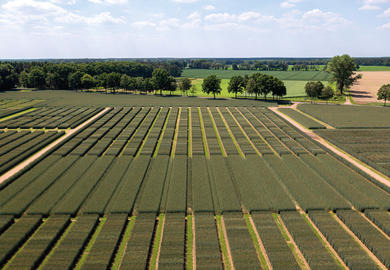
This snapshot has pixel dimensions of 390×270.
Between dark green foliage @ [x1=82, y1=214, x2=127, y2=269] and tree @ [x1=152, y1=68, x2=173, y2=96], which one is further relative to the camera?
tree @ [x1=152, y1=68, x2=173, y2=96]

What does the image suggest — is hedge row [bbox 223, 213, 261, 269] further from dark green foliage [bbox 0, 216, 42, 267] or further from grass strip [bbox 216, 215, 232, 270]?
dark green foliage [bbox 0, 216, 42, 267]

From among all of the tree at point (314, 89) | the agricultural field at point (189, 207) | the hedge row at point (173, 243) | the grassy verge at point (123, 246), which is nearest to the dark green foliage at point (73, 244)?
the agricultural field at point (189, 207)

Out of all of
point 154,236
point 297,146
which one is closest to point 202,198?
point 154,236

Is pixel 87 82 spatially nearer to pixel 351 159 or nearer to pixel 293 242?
pixel 351 159

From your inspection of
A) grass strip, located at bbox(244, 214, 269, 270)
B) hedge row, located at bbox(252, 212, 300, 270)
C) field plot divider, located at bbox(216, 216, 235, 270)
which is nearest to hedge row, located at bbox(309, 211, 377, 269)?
hedge row, located at bbox(252, 212, 300, 270)

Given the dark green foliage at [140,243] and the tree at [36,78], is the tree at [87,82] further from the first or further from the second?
the dark green foliage at [140,243]

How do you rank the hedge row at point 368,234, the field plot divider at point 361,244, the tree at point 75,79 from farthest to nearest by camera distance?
the tree at point 75,79 → the hedge row at point 368,234 → the field plot divider at point 361,244
